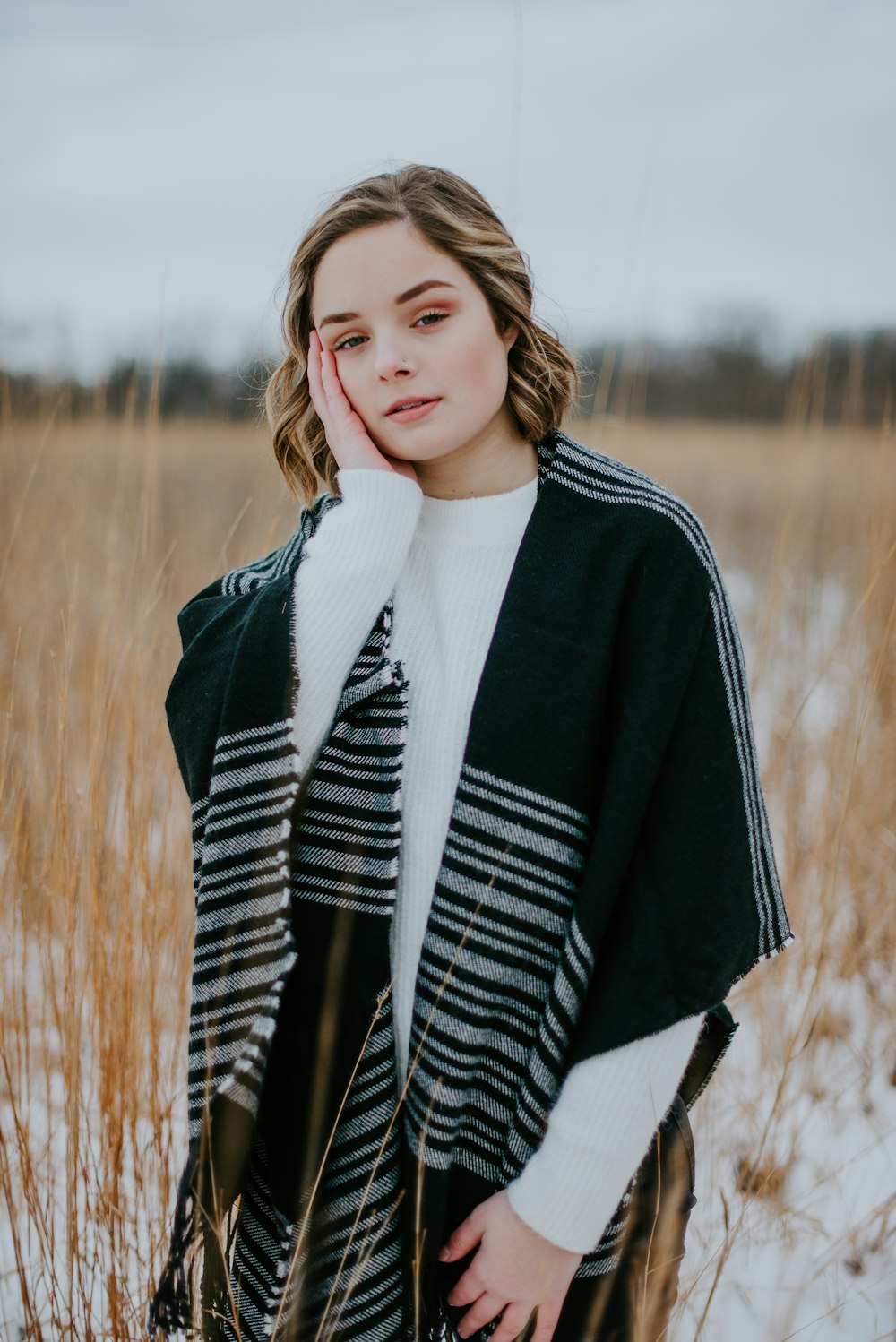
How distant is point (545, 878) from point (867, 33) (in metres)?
2.59

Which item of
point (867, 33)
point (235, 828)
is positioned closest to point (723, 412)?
point (867, 33)

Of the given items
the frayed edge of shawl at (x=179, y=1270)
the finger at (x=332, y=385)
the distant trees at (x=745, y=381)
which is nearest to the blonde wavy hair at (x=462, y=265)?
the finger at (x=332, y=385)

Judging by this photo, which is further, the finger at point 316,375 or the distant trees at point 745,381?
the distant trees at point 745,381

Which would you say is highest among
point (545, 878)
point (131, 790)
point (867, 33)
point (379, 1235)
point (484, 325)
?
point (867, 33)

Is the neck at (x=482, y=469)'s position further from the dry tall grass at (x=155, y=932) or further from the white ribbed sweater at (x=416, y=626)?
the dry tall grass at (x=155, y=932)

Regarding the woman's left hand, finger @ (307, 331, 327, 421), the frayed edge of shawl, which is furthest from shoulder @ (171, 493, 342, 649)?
the woman's left hand

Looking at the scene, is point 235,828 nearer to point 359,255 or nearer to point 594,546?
point 594,546

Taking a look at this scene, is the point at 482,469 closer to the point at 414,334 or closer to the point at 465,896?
the point at 414,334

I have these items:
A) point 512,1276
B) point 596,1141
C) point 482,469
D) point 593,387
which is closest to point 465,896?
point 596,1141

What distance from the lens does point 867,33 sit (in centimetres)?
233

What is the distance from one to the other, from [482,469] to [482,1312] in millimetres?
945

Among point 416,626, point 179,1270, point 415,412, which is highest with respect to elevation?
point 415,412

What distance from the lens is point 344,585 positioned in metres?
0.99

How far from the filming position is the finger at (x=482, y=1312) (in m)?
0.92
